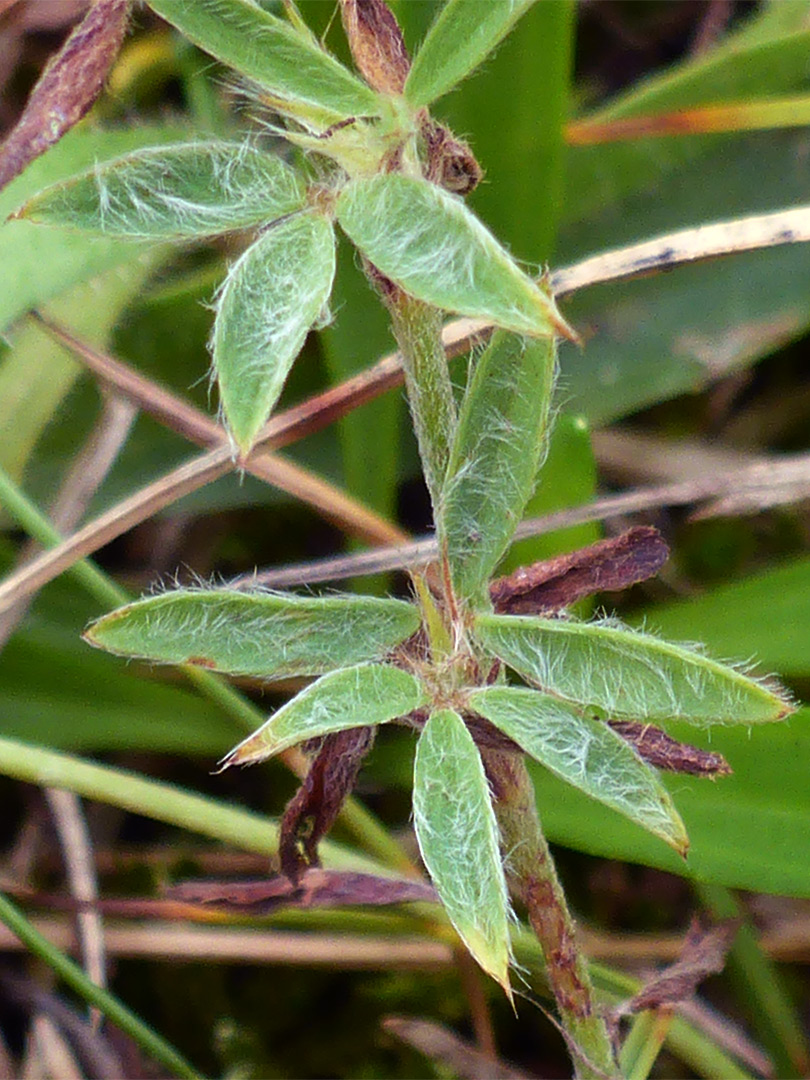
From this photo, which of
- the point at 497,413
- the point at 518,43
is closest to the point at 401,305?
the point at 497,413

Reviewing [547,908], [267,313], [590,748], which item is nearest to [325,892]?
[547,908]

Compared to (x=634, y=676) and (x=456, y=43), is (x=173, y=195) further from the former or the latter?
(x=634, y=676)

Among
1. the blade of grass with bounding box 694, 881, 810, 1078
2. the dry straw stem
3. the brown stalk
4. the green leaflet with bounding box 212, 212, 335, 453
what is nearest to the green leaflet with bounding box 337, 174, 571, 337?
the green leaflet with bounding box 212, 212, 335, 453

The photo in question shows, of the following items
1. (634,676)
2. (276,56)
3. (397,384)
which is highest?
(397,384)

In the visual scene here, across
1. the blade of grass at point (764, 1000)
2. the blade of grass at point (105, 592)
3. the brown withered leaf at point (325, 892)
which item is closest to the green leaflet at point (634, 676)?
the brown withered leaf at point (325, 892)

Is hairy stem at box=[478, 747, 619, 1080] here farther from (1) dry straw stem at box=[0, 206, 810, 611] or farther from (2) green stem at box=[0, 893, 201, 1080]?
(2) green stem at box=[0, 893, 201, 1080]

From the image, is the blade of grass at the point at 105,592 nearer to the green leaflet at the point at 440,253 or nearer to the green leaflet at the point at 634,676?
the green leaflet at the point at 634,676
